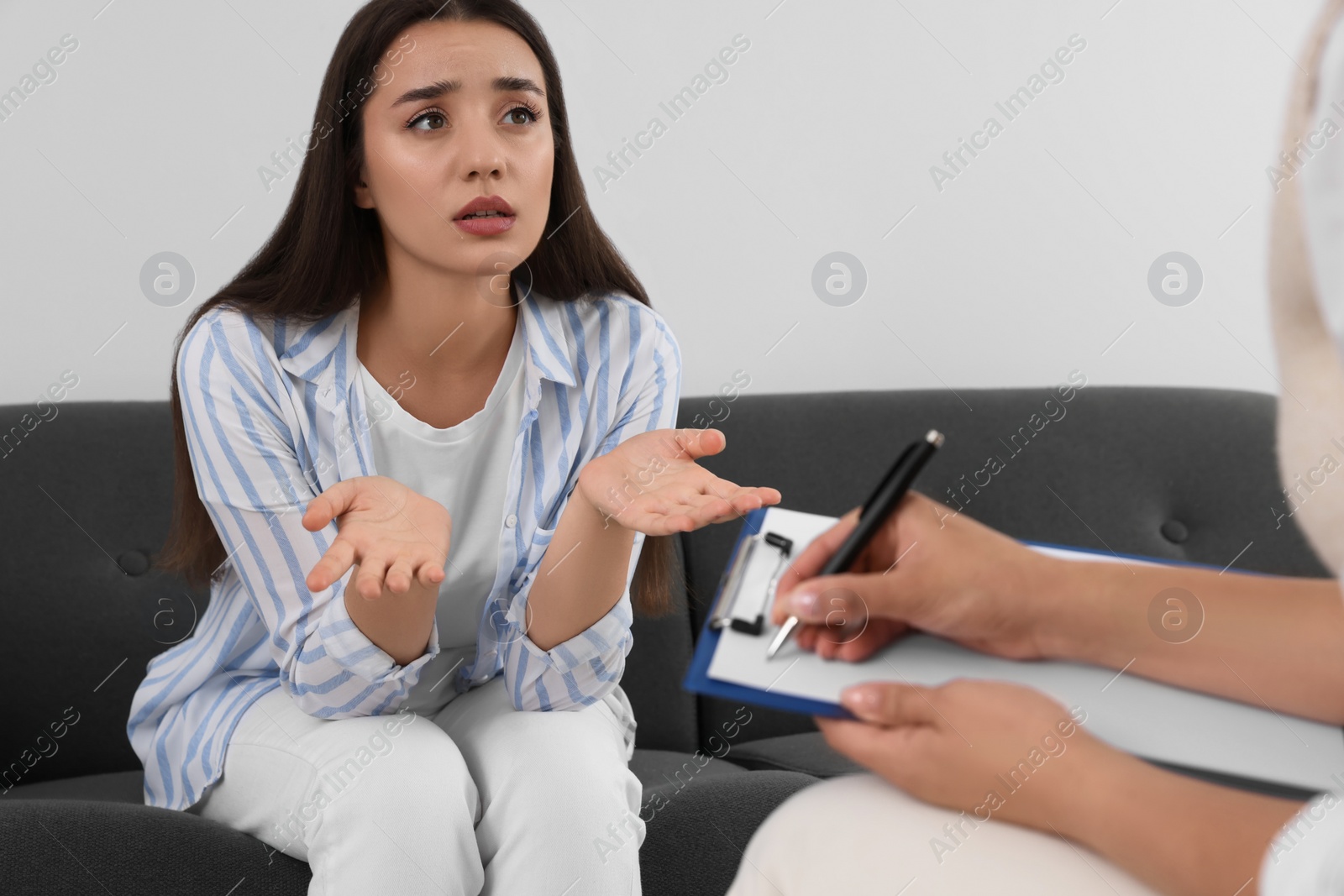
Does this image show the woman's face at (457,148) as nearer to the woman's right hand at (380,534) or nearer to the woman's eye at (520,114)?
the woman's eye at (520,114)

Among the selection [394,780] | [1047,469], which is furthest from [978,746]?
[1047,469]

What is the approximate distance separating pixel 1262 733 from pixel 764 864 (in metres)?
0.23

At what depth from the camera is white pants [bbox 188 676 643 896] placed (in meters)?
0.99

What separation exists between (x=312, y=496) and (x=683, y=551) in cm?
66

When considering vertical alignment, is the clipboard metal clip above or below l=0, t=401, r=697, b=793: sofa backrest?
above

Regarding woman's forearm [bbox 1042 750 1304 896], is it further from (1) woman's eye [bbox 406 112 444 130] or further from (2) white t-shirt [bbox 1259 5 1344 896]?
(1) woman's eye [bbox 406 112 444 130]

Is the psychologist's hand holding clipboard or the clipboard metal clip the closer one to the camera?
the psychologist's hand holding clipboard

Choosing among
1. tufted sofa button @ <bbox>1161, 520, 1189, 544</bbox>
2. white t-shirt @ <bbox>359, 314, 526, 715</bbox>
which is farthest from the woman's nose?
tufted sofa button @ <bbox>1161, 520, 1189, 544</bbox>

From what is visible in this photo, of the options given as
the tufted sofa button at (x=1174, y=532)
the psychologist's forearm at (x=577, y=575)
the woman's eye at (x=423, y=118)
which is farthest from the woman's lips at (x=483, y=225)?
the tufted sofa button at (x=1174, y=532)

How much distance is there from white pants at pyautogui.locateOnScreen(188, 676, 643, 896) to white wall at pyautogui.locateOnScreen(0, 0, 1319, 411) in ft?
2.87

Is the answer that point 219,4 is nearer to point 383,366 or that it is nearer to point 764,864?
point 383,366

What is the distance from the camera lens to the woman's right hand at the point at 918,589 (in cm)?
52

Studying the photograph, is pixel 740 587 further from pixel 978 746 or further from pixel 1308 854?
pixel 1308 854

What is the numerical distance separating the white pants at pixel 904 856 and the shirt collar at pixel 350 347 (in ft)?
2.74
